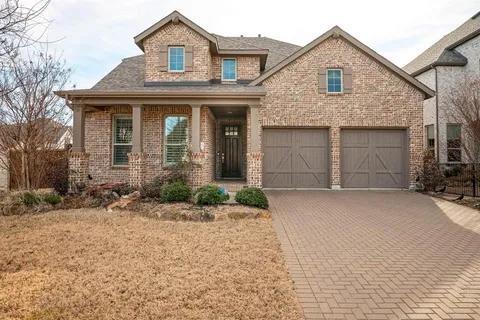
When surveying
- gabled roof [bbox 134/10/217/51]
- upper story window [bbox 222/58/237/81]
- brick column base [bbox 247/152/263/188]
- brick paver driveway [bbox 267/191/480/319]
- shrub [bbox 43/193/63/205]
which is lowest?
brick paver driveway [bbox 267/191/480/319]

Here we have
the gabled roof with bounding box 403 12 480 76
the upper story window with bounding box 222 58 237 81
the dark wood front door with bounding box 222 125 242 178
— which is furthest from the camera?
the gabled roof with bounding box 403 12 480 76

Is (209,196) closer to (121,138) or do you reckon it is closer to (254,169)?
(254,169)

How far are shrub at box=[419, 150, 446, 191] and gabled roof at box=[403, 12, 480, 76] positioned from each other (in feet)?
23.7

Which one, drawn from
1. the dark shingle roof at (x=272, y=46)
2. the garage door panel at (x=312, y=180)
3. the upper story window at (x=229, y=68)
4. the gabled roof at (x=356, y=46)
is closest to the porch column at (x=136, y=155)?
the upper story window at (x=229, y=68)

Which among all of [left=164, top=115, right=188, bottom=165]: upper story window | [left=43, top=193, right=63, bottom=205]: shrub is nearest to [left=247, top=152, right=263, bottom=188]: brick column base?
[left=164, top=115, right=188, bottom=165]: upper story window

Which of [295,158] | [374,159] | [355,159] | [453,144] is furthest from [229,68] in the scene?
[453,144]

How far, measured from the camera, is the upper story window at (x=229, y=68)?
46.4 ft

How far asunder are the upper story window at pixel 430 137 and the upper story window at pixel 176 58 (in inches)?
559

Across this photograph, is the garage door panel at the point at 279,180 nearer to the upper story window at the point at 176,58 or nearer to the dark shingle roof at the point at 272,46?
the upper story window at the point at 176,58

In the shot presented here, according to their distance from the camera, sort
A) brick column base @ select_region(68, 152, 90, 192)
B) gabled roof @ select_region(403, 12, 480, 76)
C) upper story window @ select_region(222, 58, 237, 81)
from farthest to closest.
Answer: gabled roof @ select_region(403, 12, 480, 76)
upper story window @ select_region(222, 58, 237, 81)
brick column base @ select_region(68, 152, 90, 192)

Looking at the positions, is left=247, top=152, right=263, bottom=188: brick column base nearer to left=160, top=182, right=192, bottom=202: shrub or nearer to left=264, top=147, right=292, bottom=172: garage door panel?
left=264, top=147, right=292, bottom=172: garage door panel

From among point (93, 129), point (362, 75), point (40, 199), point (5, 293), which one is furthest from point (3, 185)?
point (362, 75)

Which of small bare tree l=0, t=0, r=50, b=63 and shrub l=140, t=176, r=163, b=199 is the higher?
small bare tree l=0, t=0, r=50, b=63

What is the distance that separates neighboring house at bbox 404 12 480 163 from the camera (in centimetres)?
1591
